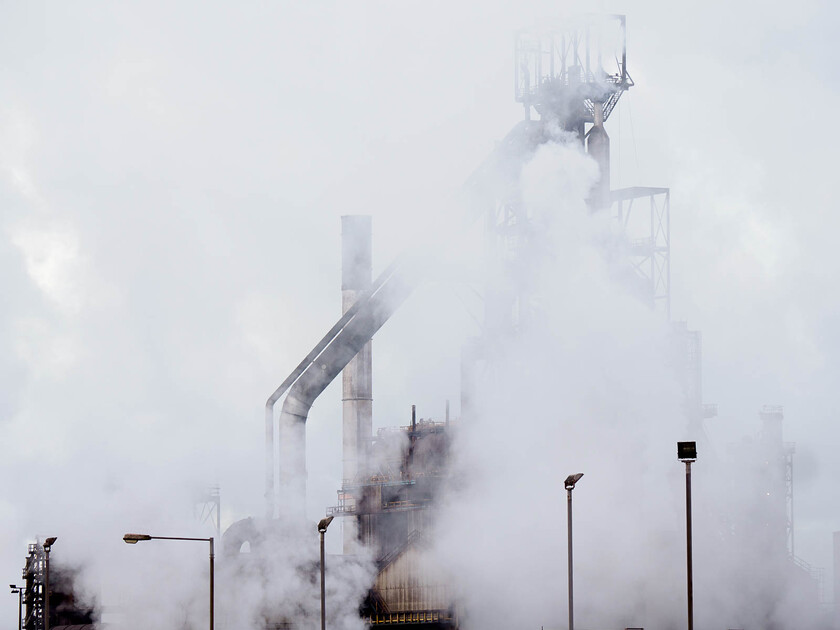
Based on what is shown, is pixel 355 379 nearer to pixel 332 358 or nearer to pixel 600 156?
pixel 332 358

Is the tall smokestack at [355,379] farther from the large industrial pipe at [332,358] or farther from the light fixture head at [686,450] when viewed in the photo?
the light fixture head at [686,450]

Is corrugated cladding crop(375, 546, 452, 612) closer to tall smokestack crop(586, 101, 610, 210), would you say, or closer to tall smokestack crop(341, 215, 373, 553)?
tall smokestack crop(341, 215, 373, 553)

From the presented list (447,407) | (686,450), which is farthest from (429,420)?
(686,450)

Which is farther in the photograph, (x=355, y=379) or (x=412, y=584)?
(x=355, y=379)

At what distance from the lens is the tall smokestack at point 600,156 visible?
56.0 meters

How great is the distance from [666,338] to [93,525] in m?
25.2

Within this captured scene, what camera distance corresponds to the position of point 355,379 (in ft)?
205

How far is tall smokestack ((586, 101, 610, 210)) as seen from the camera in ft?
184

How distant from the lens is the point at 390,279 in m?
54.8

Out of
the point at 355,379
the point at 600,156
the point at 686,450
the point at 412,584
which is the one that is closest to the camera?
the point at 686,450

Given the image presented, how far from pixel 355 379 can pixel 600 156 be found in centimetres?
1566

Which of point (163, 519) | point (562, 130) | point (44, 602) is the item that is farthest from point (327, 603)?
point (562, 130)

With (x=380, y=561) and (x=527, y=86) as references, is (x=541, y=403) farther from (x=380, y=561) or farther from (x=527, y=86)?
(x=527, y=86)

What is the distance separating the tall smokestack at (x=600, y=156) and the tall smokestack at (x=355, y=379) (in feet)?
34.8
